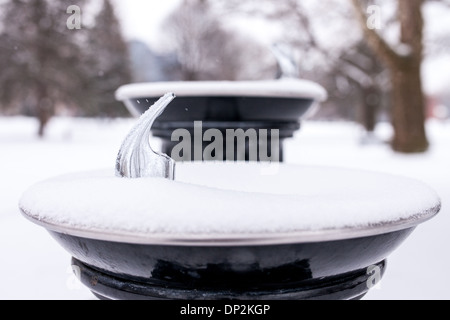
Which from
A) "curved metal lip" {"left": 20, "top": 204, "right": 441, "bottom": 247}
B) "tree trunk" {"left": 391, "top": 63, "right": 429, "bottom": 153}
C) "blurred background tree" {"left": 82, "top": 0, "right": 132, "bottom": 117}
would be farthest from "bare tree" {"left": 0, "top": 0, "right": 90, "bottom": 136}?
"curved metal lip" {"left": 20, "top": 204, "right": 441, "bottom": 247}

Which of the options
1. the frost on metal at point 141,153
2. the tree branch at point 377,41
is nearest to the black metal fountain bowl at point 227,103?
the frost on metal at point 141,153

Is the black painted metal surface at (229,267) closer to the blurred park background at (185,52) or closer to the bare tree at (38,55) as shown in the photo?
the blurred park background at (185,52)

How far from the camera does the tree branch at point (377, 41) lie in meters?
8.10

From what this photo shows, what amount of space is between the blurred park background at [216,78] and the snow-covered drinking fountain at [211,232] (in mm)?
1367

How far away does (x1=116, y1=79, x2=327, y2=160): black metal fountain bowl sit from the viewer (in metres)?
2.58

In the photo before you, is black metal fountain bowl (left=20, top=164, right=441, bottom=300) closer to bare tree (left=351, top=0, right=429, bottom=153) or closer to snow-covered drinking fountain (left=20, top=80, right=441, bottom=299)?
snow-covered drinking fountain (left=20, top=80, right=441, bottom=299)

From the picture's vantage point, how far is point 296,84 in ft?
9.28

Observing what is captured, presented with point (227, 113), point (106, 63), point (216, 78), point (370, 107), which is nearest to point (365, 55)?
point (370, 107)

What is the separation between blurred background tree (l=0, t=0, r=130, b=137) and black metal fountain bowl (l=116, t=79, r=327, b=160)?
1589 centimetres

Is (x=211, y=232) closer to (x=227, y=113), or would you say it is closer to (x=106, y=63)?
(x=227, y=113)

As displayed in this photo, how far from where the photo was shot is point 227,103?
264cm

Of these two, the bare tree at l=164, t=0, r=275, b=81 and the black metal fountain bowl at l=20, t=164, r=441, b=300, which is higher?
the bare tree at l=164, t=0, r=275, b=81

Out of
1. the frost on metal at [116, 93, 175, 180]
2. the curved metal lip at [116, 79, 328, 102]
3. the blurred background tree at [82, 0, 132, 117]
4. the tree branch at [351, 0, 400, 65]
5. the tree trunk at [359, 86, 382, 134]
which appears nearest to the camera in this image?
the frost on metal at [116, 93, 175, 180]

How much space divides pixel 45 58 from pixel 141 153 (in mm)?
18873
